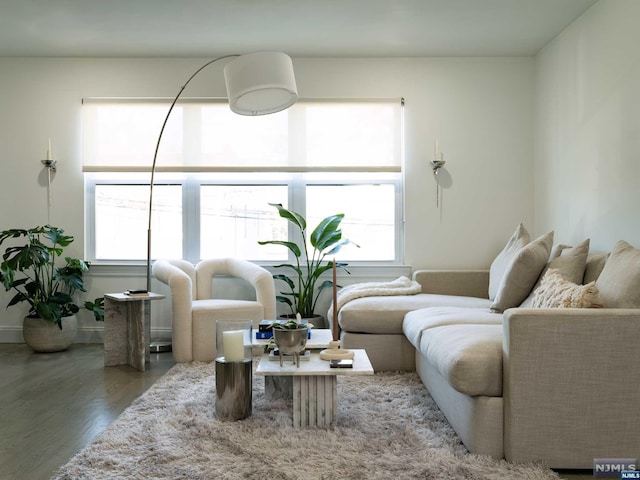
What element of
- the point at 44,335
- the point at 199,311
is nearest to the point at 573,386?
the point at 199,311

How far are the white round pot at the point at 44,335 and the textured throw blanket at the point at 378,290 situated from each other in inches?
83.2

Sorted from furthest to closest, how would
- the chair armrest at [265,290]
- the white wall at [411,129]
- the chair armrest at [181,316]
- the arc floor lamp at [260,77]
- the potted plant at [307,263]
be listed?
the white wall at [411,129] → the potted plant at [307,263] → the chair armrest at [265,290] → the chair armrest at [181,316] → the arc floor lamp at [260,77]

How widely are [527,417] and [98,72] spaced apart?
14.6 ft

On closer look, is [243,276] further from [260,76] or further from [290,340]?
[290,340]

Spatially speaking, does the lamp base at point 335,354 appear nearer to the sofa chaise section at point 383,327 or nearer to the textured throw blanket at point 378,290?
the sofa chaise section at point 383,327

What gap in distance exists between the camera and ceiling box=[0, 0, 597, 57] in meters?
4.04

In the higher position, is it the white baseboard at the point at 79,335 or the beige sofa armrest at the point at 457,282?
the beige sofa armrest at the point at 457,282

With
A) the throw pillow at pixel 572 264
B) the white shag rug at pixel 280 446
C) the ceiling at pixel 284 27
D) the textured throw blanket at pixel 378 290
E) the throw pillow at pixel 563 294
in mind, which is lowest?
the white shag rug at pixel 280 446

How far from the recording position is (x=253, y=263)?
17.2 feet

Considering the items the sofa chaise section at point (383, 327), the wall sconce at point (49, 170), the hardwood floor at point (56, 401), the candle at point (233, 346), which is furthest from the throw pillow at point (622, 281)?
the wall sconce at point (49, 170)

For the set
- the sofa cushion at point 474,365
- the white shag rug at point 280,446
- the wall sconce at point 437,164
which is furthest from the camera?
the wall sconce at point 437,164

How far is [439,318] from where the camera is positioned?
334cm

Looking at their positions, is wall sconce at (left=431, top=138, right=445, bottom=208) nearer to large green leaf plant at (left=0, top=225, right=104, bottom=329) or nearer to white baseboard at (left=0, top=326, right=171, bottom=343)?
white baseboard at (left=0, top=326, right=171, bottom=343)

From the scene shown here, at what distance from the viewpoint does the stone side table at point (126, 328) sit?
4.15m
